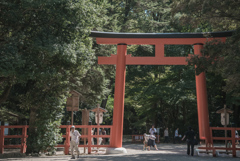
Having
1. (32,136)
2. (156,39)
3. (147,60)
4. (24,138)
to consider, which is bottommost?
(24,138)

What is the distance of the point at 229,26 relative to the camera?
15.3m

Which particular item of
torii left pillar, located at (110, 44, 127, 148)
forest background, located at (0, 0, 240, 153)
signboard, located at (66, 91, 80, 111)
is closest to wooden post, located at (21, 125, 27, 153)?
forest background, located at (0, 0, 240, 153)

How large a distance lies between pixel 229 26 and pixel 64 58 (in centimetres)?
953

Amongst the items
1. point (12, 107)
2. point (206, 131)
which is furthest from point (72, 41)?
point (12, 107)

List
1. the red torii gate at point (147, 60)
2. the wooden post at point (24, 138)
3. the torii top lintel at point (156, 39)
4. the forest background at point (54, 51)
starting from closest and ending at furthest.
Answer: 1. the forest background at point (54, 51)
2. the wooden post at point (24, 138)
3. the red torii gate at point (147, 60)
4. the torii top lintel at point (156, 39)

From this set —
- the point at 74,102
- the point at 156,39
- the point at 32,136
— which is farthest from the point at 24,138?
the point at 156,39

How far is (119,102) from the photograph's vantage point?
1432 cm

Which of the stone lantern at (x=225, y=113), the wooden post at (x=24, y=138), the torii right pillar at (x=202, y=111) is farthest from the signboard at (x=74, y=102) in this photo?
the stone lantern at (x=225, y=113)

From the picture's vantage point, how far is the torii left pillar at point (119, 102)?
45.9ft

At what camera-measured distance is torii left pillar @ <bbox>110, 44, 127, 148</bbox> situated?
14.0 m

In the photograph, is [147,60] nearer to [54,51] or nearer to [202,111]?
[202,111]

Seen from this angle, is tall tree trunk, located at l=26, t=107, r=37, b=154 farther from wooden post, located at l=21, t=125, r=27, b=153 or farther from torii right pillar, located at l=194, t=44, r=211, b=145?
torii right pillar, located at l=194, t=44, r=211, b=145

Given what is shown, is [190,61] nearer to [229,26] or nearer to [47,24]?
[229,26]

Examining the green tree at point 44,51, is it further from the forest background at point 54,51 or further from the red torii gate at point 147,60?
the red torii gate at point 147,60
